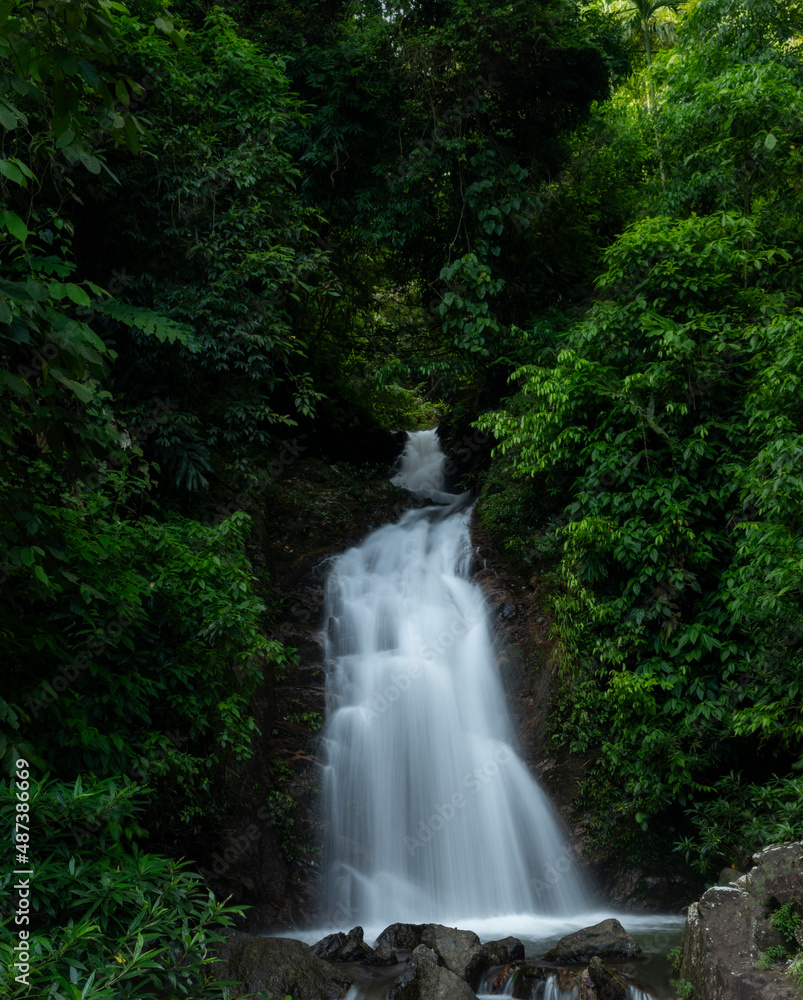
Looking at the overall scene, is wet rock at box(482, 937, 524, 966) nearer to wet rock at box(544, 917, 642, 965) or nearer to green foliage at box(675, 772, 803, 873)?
wet rock at box(544, 917, 642, 965)

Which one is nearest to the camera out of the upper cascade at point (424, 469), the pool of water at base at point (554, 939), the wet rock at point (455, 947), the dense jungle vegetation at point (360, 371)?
the dense jungle vegetation at point (360, 371)

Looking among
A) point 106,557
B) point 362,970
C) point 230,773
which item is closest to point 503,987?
point 362,970

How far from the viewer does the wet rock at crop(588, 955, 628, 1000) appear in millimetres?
5020

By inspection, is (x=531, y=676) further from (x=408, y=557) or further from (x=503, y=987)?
(x=503, y=987)

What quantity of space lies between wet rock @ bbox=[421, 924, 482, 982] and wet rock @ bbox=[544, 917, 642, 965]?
64cm

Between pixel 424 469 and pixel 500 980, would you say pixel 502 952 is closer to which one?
pixel 500 980

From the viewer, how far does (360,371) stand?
43.8 ft

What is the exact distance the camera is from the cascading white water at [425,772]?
23.7 feet

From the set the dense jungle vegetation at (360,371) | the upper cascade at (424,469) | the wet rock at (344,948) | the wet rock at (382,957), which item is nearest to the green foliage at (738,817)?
the dense jungle vegetation at (360,371)

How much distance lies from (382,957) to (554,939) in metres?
1.67

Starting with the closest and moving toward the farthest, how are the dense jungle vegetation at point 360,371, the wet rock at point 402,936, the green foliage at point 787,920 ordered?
the dense jungle vegetation at point 360,371 < the green foliage at point 787,920 < the wet rock at point 402,936

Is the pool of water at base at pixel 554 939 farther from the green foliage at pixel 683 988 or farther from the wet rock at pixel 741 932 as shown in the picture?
the wet rock at pixel 741 932

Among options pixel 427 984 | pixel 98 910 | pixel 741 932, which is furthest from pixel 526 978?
pixel 98 910
